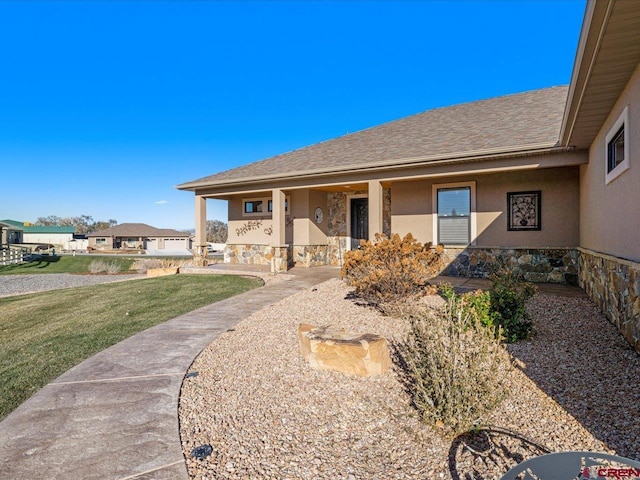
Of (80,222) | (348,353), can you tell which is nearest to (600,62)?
(348,353)

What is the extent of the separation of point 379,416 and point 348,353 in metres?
0.83

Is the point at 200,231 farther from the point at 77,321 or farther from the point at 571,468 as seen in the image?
the point at 571,468

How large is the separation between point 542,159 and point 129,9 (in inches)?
509

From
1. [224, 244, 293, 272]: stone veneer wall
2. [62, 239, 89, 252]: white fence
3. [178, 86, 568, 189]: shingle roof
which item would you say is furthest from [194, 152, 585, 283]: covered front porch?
[62, 239, 89, 252]: white fence

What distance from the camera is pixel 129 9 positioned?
465 inches

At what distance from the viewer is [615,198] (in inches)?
207

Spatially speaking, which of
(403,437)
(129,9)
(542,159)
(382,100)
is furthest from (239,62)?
(403,437)

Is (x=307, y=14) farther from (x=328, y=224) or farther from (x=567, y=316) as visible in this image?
(x=567, y=316)

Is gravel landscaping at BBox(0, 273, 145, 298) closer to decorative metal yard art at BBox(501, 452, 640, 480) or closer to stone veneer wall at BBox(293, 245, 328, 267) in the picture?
stone veneer wall at BBox(293, 245, 328, 267)

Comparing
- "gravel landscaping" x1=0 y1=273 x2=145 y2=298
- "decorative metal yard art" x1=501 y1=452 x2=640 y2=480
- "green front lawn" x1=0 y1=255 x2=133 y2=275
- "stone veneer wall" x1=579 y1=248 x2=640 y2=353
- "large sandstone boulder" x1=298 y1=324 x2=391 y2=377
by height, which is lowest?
"gravel landscaping" x1=0 y1=273 x2=145 y2=298

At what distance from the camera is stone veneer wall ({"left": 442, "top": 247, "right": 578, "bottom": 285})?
876 centimetres

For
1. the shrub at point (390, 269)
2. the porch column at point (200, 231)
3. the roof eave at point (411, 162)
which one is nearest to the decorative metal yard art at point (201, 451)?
the shrub at point (390, 269)

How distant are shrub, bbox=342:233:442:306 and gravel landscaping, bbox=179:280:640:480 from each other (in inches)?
76.1

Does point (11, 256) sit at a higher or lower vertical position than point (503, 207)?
lower
